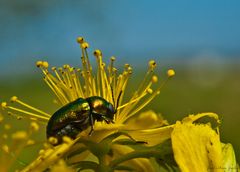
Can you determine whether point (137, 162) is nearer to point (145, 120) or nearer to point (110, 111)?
point (110, 111)

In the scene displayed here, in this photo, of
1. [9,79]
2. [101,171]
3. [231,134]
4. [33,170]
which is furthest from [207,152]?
[9,79]

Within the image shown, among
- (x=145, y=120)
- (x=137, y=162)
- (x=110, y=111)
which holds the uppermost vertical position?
(x=145, y=120)

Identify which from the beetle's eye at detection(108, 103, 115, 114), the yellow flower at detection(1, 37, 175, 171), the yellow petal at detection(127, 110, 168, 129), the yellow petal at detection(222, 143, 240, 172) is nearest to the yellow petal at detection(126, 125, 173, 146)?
the yellow flower at detection(1, 37, 175, 171)

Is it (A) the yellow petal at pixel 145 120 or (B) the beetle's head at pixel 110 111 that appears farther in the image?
(B) the beetle's head at pixel 110 111

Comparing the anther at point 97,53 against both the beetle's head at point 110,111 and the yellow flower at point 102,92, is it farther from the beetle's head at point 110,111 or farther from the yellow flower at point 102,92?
the beetle's head at point 110,111

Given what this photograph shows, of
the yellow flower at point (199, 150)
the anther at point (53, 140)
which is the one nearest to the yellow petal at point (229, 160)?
the yellow flower at point (199, 150)

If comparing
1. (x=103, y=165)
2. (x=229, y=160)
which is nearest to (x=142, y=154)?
(x=103, y=165)
